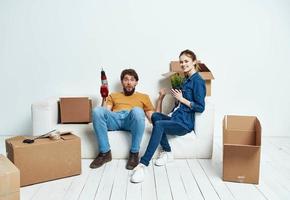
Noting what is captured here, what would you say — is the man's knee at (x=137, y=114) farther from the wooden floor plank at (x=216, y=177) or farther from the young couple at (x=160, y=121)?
the wooden floor plank at (x=216, y=177)

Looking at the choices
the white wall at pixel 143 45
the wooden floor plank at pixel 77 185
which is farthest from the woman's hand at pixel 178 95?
the wooden floor plank at pixel 77 185

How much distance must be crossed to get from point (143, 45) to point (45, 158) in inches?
69.0

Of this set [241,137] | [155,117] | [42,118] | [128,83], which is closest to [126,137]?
[155,117]

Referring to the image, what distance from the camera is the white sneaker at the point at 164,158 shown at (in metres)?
2.67

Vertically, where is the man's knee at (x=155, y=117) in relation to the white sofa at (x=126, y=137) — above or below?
above

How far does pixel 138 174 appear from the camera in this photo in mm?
2350

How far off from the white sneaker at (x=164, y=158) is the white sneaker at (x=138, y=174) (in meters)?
0.25

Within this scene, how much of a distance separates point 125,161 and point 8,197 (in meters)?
1.18

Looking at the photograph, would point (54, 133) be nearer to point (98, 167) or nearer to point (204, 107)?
point (98, 167)

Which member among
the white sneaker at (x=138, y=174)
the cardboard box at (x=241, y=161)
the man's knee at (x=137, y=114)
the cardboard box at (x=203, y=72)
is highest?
the cardboard box at (x=203, y=72)

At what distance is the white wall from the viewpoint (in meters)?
3.47

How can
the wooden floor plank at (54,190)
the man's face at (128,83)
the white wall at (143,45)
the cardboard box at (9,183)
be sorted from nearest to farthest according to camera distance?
the cardboard box at (9,183), the wooden floor plank at (54,190), the man's face at (128,83), the white wall at (143,45)

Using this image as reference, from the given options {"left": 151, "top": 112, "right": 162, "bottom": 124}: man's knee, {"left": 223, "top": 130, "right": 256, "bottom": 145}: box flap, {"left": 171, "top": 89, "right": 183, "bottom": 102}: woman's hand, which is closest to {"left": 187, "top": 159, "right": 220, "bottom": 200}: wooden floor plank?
{"left": 223, "top": 130, "right": 256, "bottom": 145}: box flap

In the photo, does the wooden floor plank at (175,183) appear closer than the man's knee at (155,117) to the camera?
Yes
